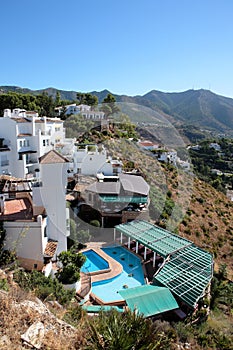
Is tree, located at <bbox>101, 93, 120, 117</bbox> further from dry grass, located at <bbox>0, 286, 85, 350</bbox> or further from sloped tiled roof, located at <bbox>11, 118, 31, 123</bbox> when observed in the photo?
sloped tiled roof, located at <bbox>11, 118, 31, 123</bbox>

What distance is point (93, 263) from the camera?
27.7 feet

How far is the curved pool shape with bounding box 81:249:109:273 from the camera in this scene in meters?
8.02

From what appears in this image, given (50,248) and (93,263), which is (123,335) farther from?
(93,263)

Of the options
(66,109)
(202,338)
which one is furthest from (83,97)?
(202,338)

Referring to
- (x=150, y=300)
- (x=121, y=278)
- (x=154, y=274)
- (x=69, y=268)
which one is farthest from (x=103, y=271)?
(x=150, y=300)

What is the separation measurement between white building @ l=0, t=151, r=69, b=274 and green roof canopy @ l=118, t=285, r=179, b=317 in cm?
224

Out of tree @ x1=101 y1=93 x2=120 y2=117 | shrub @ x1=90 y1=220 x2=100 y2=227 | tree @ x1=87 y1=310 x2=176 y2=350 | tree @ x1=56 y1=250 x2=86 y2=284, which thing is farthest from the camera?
shrub @ x1=90 y1=220 x2=100 y2=227

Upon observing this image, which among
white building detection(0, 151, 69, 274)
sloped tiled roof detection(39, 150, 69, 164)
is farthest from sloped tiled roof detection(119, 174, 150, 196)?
sloped tiled roof detection(39, 150, 69, 164)

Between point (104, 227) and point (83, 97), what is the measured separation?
22.3m

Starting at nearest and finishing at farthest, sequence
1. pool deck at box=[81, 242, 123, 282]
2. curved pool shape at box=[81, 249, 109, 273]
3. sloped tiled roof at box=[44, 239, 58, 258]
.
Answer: sloped tiled roof at box=[44, 239, 58, 258], pool deck at box=[81, 242, 123, 282], curved pool shape at box=[81, 249, 109, 273]

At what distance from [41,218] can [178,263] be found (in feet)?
15.7

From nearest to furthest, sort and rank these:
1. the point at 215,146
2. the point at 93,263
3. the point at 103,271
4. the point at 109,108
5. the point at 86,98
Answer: the point at 109,108 → the point at 103,271 → the point at 93,263 → the point at 86,98 → the point at 215,146

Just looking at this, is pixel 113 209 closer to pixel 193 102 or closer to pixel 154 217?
pixel 154 217

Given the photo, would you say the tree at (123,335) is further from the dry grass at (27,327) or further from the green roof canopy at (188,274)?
the green roof canopy at (188,274)
